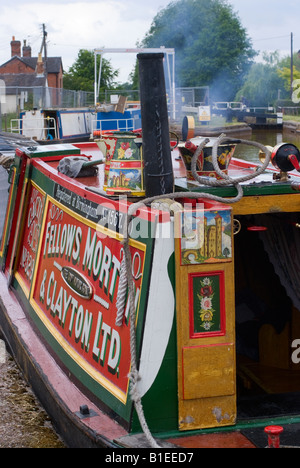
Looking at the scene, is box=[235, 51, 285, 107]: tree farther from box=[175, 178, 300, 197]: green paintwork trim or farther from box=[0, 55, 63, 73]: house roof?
box=[175, 178, 300, 197]: green paintwork trim

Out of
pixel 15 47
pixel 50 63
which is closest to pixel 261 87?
pixel 50 63

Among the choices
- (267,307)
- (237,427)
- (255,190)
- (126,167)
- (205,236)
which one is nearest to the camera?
(205,236)

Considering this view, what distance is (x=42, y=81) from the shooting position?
2296 inches

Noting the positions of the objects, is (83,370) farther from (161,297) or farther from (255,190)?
(255,190)

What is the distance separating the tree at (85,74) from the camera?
239 feet

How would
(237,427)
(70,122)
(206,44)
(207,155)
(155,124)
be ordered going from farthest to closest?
(206,44)
(70,122)
(207,155)
(155,124)
(237,427)

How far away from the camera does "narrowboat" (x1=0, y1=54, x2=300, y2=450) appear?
12.7 feet

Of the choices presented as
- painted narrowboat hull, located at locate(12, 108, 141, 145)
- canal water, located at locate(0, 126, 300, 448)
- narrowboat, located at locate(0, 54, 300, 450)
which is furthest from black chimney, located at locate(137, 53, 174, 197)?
painted narrowboat hull, located at locate(12, 108, 141, 145)

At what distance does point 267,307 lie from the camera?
6250 mm

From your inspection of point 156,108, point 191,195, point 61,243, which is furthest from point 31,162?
point 191,195

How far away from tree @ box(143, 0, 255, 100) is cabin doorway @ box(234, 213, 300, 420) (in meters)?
62.7

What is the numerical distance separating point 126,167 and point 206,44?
66.2 m

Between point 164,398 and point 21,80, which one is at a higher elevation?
point 21,80

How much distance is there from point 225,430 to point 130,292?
2.99 feet
